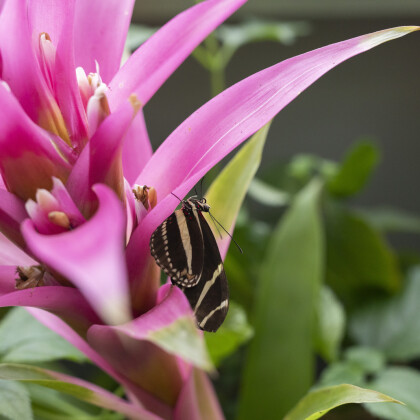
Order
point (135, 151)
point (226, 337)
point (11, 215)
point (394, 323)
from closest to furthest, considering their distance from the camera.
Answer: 1. point (11, 215)
2. point (135, 151)
3. point (226, 337)
4. point (394, 323)

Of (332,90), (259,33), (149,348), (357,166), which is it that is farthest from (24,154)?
(332,90)

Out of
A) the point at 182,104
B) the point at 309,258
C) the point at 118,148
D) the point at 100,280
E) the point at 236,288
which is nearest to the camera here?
the point at 100,280

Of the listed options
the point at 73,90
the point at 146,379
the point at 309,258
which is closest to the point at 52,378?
the point at 146,379

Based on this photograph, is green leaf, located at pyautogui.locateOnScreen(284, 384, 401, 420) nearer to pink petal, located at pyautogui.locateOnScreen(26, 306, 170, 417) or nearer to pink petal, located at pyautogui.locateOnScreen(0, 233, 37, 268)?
pink petal, located at pyautogui.locateOnScreen(26, 306, 170, 417)

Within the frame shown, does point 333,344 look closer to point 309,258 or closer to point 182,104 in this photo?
point 309,258

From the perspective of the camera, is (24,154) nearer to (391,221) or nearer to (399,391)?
(399,391)

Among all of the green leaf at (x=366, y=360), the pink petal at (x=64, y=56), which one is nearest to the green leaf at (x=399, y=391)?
the green leaf at (x=366, y=360)
